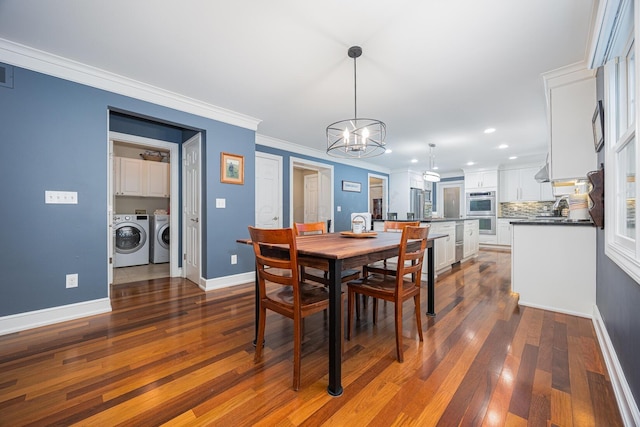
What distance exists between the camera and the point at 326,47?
2160mm

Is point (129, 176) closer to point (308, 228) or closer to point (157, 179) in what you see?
point (157, 179)

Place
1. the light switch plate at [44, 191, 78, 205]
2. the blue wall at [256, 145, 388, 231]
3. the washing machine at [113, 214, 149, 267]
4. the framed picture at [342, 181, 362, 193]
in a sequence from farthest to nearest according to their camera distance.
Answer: the framed picture at [342, 181, 362, 193] → the blue wall at [256, 145, 388, 231] → the washing machine at [113, 214, 149, 267] → the light switch plate at [44, 191, 78, 205]

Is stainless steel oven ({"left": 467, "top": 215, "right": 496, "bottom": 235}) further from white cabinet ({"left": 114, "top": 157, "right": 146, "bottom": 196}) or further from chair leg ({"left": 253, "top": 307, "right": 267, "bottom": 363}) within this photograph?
white cabinet ({"left": 114, "top": 157, "right": 146, "bottom": 196})

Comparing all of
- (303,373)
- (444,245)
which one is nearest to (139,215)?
(303,373)

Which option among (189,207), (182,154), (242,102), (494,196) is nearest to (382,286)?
(242,102)

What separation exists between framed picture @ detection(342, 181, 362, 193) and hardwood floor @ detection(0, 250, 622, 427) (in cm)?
409

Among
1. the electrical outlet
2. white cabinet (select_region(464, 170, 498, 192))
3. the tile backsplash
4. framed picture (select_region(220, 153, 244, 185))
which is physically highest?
white cabinet (select_region(464, 170, 498, 192))

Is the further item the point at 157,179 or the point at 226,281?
the point at 157,179

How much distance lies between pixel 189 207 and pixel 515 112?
15.4ft

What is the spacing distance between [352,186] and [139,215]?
4536mm

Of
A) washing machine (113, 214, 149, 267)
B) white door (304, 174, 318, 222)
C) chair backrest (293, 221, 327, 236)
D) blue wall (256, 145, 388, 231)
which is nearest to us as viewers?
chair backrest (293, 221, 327, 236)

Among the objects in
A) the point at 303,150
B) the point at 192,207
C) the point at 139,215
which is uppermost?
the point at 303,150

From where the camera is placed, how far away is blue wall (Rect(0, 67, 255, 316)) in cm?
219

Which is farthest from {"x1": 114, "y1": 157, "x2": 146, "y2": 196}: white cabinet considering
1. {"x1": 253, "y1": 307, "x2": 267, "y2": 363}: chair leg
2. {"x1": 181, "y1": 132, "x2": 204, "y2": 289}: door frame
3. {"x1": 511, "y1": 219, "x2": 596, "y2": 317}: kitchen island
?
{"x1": 511, "y1": 219, "x2": 596, "y2": 317}: kitchen island
